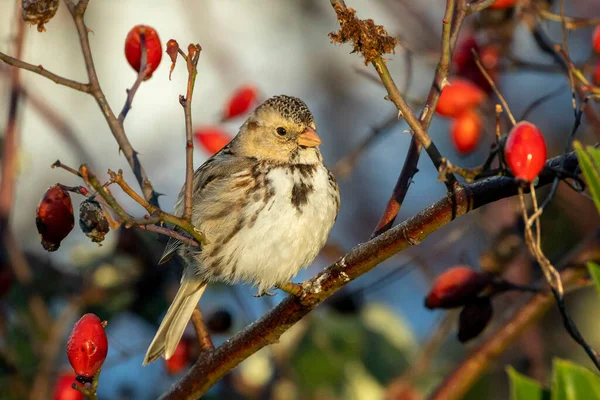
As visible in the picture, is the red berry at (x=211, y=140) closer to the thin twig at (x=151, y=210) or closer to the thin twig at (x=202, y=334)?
the thin twig at (x=202, y=334)

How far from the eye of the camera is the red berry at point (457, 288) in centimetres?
220

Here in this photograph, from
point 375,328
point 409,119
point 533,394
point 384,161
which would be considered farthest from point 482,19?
point 384,161

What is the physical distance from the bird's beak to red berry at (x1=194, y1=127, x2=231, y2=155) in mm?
456

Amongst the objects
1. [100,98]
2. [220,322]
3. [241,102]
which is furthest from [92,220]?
[241,102]

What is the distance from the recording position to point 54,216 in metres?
1.76

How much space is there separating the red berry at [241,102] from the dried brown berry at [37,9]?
1199mm

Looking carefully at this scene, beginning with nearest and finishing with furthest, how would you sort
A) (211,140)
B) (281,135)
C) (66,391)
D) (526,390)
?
(526,390) < (66,391) < (281,135) < (211,140)

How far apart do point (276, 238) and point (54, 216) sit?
2.86 ft

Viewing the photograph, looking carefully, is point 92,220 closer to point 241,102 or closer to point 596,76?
point 241,102

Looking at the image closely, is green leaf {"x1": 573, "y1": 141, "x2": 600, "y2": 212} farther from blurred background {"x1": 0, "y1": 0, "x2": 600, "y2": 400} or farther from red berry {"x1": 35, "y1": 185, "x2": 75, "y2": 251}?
red berry {"x1": 35, "y1": 185, "x2": 75, "y2": 251}

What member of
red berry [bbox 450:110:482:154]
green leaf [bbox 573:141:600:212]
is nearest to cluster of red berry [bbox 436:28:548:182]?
red berry [bbox 450:110:482:154]

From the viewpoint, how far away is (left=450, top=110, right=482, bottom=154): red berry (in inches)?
118

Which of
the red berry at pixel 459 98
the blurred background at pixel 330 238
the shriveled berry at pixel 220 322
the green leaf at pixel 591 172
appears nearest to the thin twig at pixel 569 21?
the blurred background at pixel 330 238

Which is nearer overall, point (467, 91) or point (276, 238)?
point (276, 238)
